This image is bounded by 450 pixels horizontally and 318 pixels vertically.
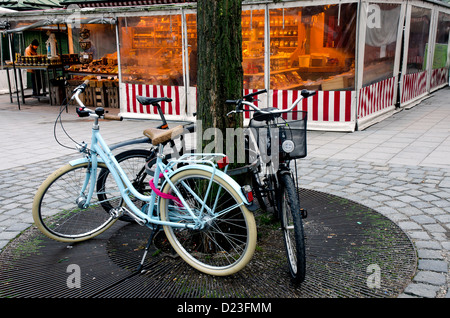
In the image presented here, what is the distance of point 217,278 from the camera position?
3.25 m

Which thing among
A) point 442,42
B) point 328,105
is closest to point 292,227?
point 328,105

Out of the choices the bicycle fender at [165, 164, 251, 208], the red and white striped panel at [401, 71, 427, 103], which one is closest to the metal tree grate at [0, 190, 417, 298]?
the bicycle fender at [165, 164, 251, 208]

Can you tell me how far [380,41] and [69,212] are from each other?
7.86 meters

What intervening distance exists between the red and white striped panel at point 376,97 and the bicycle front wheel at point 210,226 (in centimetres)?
620

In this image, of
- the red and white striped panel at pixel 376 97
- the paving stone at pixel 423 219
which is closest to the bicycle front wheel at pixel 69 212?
the paving stone at pixel 423 219

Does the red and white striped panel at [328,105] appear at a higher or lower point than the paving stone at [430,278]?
higher

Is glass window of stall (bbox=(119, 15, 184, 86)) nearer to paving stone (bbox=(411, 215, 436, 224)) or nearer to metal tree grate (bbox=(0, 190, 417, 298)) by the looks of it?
metal tree grate (bbox=(0, 190, 417, 298))

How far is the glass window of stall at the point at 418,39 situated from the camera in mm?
11461

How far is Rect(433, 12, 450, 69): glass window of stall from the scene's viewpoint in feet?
46.7

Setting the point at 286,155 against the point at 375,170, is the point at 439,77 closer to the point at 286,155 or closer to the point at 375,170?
the point at 375,170

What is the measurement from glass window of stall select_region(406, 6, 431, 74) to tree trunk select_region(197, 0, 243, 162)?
9.10m

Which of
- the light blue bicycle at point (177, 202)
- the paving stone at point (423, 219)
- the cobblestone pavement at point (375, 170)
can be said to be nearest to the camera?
the light blue bicycle at point (177, 202)

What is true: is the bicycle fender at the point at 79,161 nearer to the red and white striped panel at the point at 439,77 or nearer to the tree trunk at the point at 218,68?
the tree trunk at the point at 218,68
